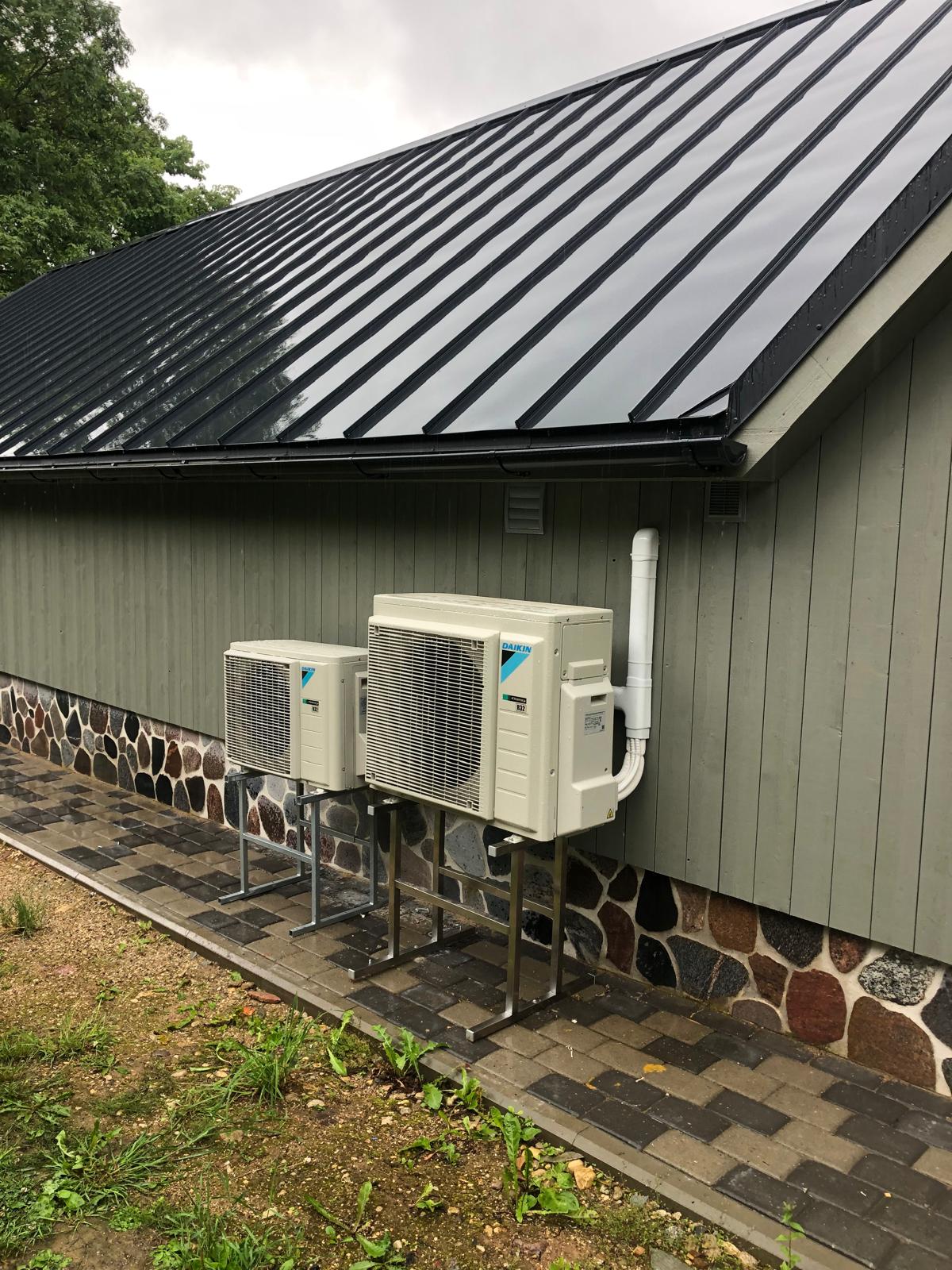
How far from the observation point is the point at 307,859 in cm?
516

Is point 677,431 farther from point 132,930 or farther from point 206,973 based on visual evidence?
point 132,930

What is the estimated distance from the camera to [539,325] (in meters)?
4.73

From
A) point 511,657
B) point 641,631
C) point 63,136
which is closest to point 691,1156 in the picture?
point 511,657

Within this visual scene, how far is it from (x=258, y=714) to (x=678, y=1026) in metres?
2.53

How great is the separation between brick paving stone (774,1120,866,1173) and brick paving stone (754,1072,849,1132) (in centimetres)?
3

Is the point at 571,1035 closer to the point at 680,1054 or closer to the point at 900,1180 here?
the point at 680,1054

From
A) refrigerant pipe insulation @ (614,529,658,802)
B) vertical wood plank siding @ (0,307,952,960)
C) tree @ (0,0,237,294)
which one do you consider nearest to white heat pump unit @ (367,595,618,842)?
refrigerant pipe insulation @ (614,529,658,802)

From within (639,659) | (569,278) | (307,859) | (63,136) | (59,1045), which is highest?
(63,136)

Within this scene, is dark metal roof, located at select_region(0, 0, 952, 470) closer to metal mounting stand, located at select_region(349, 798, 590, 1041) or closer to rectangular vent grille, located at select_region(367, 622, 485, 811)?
rectangular vent grille, located at select_region(367, 622, 485, 811)

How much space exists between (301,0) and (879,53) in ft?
59.7

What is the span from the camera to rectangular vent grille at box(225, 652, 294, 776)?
16.5 ft

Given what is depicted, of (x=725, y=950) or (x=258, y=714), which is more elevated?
(x=258, y=714)

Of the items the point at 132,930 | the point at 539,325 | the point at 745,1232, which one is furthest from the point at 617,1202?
the point at 539,325

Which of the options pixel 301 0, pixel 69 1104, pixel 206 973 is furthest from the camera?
pixel 301 0
